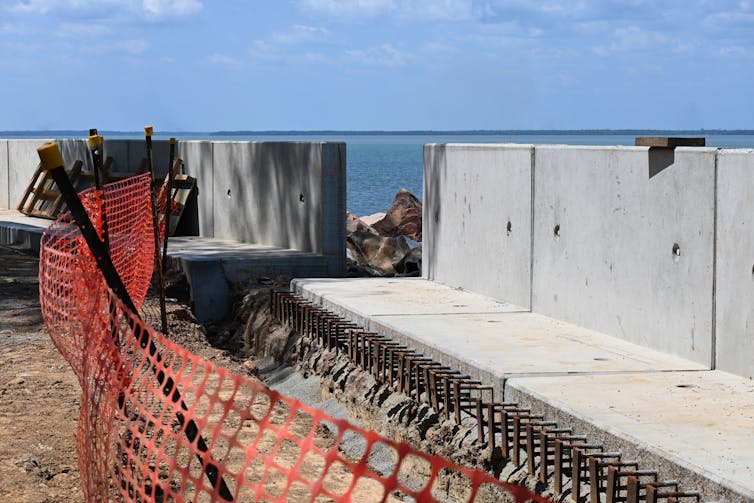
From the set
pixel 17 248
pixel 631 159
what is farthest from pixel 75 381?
pixel 17 248

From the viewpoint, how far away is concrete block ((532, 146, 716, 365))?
7.48 meters

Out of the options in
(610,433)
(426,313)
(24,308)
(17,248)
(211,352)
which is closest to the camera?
(610,433)

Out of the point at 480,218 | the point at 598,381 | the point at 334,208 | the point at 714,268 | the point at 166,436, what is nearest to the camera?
the point at 166,436

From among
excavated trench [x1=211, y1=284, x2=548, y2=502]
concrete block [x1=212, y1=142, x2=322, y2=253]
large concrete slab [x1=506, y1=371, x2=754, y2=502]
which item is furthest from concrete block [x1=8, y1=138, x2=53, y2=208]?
large concrete slab [x1=506, y1=371, x2=754, y2=502]

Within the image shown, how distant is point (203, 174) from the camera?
55.7ft

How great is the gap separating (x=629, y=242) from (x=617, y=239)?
16 cm

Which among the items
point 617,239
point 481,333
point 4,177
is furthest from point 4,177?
point 617,239

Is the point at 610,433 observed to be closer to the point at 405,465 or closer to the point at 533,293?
the point at 405,465

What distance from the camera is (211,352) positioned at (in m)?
11.0

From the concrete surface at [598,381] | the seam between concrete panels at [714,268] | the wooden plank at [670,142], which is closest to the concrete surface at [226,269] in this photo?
the concrete surface at [598,381]

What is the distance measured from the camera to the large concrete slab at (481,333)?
7383 millimetres

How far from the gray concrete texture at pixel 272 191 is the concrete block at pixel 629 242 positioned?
4515 mm

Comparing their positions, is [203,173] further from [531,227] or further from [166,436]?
[166,436]

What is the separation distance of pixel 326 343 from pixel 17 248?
9.87 m
